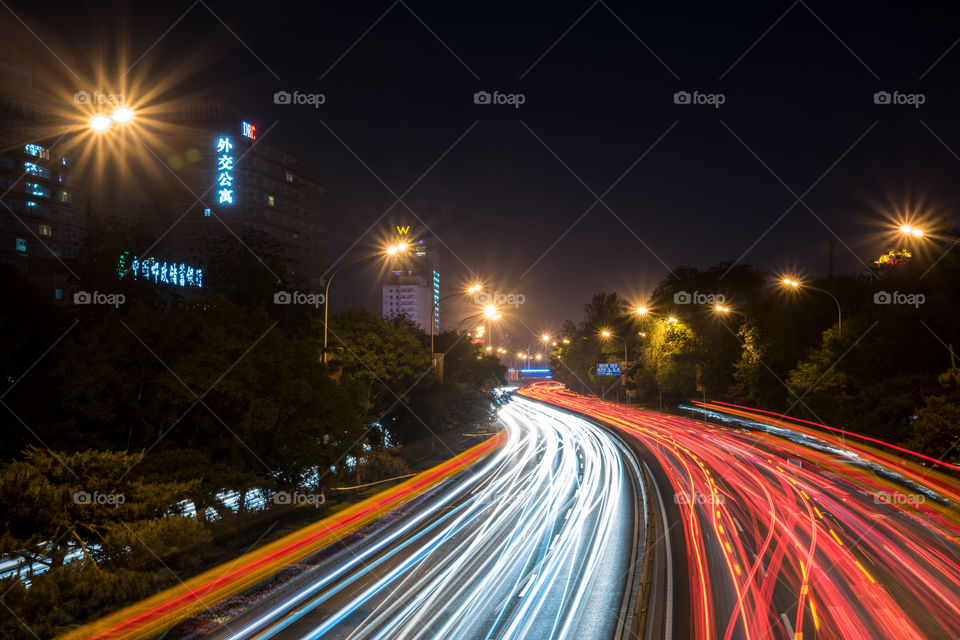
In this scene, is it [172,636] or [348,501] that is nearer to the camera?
[172,636]

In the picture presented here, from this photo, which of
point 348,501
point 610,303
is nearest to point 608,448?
point 348,501

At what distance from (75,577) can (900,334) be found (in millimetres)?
33531

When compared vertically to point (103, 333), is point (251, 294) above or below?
above

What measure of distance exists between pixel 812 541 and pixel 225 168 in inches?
3460

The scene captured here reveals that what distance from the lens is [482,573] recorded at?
14.3 m

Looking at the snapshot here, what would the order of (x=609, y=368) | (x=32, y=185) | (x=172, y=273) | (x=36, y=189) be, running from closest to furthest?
(x=172, y=273) → (x=609, y=368) → (x=32, y=185) → (x=36, y=189)

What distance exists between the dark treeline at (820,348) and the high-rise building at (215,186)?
44.6 m

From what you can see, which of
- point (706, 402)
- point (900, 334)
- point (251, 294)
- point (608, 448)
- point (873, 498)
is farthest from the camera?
point (706, 402)

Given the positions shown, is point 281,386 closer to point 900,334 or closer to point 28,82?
point 900,334

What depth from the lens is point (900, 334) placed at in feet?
100

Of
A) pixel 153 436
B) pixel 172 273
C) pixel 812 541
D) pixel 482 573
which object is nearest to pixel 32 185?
pixel 172 273

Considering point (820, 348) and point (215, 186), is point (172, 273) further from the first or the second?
point (820, 348)

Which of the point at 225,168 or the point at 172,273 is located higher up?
the point at 225,168

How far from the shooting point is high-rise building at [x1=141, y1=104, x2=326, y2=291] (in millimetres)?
85625
